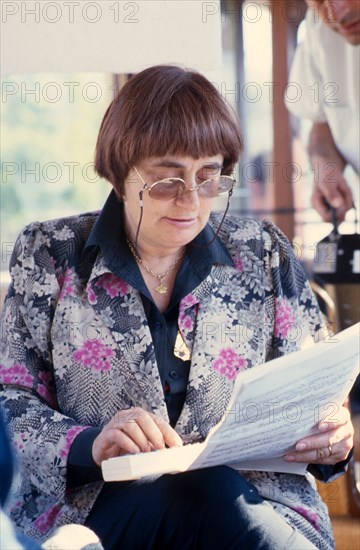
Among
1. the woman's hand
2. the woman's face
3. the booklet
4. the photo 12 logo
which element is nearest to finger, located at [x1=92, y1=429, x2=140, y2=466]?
the woman's hand

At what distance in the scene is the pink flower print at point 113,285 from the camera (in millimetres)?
1921

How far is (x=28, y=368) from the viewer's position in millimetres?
1870

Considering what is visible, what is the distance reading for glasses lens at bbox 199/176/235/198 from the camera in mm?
1874

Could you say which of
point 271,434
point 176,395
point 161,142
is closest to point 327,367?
point 271,434

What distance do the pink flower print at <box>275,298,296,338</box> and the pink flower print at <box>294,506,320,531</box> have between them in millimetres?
348

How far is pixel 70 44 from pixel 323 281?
1313 millimetres

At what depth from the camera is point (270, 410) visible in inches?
61.1

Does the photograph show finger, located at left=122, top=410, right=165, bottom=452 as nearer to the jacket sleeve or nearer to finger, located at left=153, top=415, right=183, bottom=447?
finger, located at left=153, top=415, right=183, bottom=447

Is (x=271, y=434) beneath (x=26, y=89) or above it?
beneath

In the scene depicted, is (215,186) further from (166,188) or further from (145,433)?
(145,433)

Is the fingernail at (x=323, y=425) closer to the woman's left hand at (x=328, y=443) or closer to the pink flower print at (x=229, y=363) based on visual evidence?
the woman's left hand at (x=328, y=443)

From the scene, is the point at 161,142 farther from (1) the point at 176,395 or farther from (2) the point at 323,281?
(2) the point at 323,281

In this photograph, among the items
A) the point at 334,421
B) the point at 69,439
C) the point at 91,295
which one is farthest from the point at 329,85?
the point at 69,439

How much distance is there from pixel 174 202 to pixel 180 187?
1.3 inches
